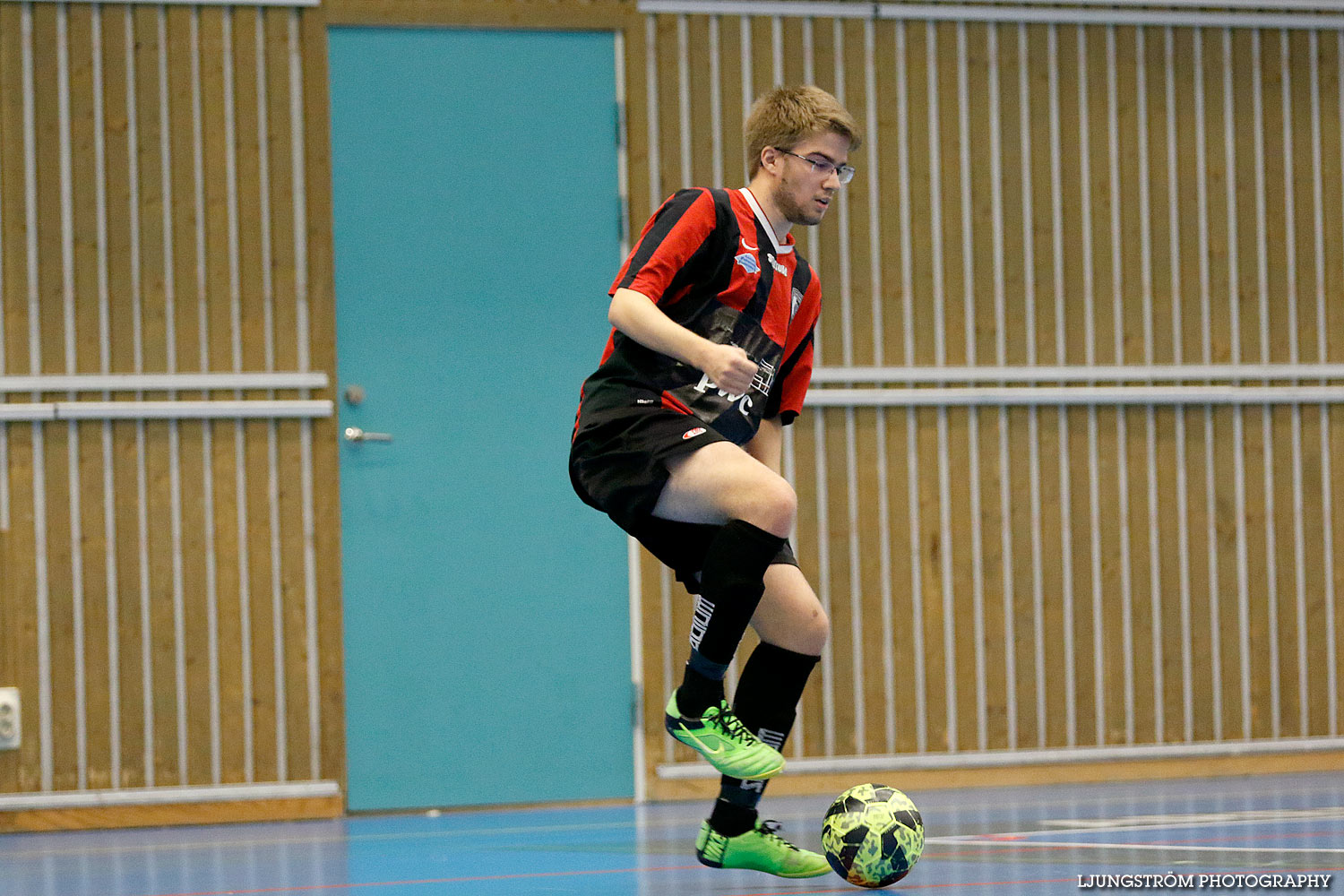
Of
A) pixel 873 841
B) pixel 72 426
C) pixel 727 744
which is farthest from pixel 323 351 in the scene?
pixel 873 841

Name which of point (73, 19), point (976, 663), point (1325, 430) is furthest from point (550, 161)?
point (1325, 430)

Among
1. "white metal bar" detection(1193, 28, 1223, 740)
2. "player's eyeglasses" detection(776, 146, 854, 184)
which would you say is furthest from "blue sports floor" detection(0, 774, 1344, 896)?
"player's eyeglasses" detection(776, 146, 854, 184)

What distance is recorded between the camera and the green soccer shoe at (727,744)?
311 cm

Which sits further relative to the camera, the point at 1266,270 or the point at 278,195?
the point at 1266,270

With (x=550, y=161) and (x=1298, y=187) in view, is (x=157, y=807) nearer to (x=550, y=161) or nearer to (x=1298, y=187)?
(x=550, y=161)

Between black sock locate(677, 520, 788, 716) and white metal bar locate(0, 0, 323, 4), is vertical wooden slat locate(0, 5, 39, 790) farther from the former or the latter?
black sock locate(677, 520, 788, 716)

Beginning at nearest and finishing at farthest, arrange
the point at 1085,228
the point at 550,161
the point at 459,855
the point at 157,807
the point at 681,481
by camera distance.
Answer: the point at 681,481 < the point at 459,855 < the point at 157,807 < the point at 550,161 < the point at 1085,228

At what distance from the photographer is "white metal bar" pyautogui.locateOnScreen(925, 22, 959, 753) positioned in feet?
20.3

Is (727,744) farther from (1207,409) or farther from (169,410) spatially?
(1207,409)

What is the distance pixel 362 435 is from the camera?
5758mm

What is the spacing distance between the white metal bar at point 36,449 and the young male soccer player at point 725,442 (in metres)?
3.11

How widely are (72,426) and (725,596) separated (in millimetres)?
3505

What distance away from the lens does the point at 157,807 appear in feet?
18.4

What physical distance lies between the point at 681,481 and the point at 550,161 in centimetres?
315
